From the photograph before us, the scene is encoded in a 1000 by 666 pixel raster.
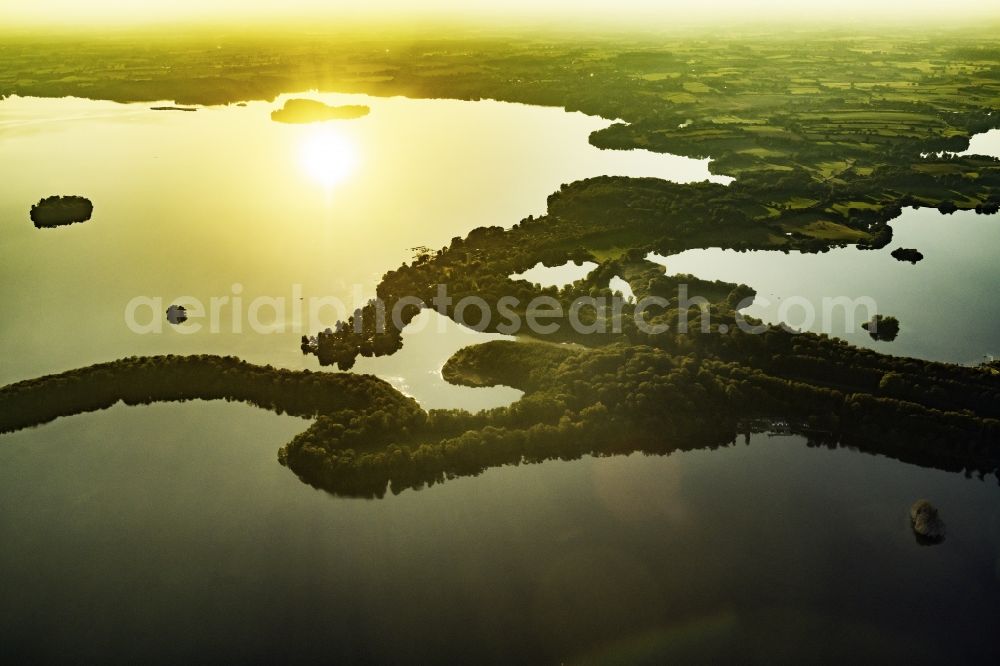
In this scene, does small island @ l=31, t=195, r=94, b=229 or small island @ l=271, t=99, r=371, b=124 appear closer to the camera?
small island @ l=31, t=195, r=94, b=229

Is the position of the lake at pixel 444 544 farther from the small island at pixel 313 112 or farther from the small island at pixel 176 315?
the small island at pixel 313 112

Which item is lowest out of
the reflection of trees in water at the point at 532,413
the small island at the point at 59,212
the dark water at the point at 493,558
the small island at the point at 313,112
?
the dark water at the point at 493,558

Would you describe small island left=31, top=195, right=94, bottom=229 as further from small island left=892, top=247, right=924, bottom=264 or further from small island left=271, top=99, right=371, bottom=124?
small island left=892, top=247, right=924, bottom=264

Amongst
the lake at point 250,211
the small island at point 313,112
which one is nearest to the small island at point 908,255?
the lake at point 250,211

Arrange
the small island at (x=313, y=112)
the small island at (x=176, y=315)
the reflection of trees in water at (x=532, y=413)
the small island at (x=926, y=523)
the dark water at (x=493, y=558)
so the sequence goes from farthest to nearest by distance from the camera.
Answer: the small island at (x=313, y=112)
the small island at (x=176, y=315)
the reflection of trees in water at (x=532, y=413)
the small island at (x=926, y=523)
the dark water at (x=493, y=558)

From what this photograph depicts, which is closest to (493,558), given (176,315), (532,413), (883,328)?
(532,413)

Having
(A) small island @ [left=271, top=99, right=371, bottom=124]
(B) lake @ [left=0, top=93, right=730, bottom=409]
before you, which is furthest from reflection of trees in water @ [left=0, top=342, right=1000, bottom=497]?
(A) small island @ [left=271, top=99, right=371, bottom=124]

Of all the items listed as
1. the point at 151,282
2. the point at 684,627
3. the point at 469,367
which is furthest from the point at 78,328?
the point at 684,627

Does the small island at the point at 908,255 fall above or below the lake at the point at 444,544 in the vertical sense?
above
